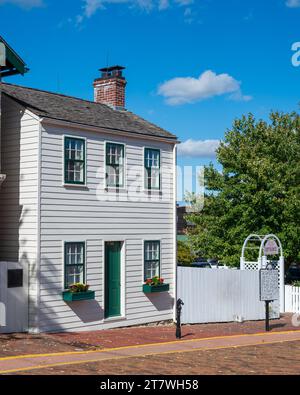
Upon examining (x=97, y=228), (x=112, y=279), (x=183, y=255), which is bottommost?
(x=112, y=279)

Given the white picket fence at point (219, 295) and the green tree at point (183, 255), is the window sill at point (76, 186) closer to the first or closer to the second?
the white picket fence at point (219, 295)

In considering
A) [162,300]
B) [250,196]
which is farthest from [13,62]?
[250,196]

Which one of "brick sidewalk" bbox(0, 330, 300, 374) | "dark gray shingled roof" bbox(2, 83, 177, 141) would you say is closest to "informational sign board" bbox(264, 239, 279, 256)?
"brick sidewalk" bbox(0, 330, 300, 374)

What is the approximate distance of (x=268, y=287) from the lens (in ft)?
65.5

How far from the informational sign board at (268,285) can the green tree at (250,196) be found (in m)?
7.99

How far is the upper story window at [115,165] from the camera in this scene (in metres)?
19.2

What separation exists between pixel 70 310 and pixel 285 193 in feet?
47.8

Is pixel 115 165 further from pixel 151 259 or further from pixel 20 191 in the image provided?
pixel 151 259

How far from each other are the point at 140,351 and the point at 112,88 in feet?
37.8

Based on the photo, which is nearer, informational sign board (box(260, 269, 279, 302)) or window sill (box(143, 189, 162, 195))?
informational sign board (box(260, 269, 279, 302))

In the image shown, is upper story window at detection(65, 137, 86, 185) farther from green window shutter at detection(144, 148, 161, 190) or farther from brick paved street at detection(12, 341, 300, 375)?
brick paved street at detection(12, 341, 300, 375)

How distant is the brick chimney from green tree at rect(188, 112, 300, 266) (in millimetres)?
8093

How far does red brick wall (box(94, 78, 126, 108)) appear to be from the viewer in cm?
2286

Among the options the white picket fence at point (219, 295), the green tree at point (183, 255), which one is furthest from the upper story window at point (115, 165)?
the green tree at point (183, 255)
